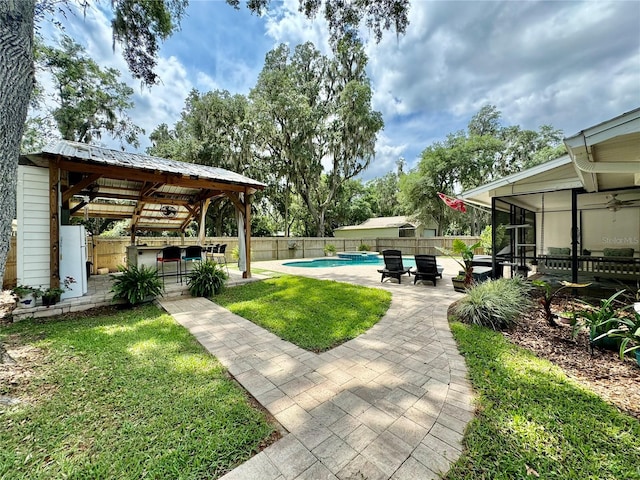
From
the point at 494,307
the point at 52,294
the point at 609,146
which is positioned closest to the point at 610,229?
the point at 609,146

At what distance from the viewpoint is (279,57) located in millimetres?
19250

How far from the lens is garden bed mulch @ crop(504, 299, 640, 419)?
2.42 meters

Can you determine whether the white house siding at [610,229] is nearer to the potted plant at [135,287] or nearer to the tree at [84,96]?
the potted plant at [135,287]

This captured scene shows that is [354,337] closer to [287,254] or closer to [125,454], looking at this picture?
[125,454]

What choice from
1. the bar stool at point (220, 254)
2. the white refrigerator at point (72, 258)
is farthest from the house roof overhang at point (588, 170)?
the white refrigerator at point (72, 258)

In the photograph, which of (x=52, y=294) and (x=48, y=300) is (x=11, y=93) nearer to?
(x=52, y=294)

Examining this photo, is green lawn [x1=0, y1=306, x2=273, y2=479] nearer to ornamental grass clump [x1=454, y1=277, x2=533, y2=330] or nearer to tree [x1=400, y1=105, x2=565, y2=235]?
ornamental grass clump [x1=454, y1=277, x2=533, y2=330]

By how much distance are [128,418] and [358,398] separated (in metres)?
2.01

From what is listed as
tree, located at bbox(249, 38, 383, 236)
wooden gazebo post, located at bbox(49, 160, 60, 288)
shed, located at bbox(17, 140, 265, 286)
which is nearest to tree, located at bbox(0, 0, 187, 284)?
shed, located at bbox(17, 140, 265, 286)

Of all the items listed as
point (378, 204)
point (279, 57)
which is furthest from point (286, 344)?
point (378, 204)

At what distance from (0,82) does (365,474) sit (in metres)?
4.70

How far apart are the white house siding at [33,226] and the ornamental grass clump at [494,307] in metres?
8.38

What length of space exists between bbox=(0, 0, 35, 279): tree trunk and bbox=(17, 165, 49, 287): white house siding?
3426mm

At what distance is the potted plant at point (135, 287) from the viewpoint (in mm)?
5457
